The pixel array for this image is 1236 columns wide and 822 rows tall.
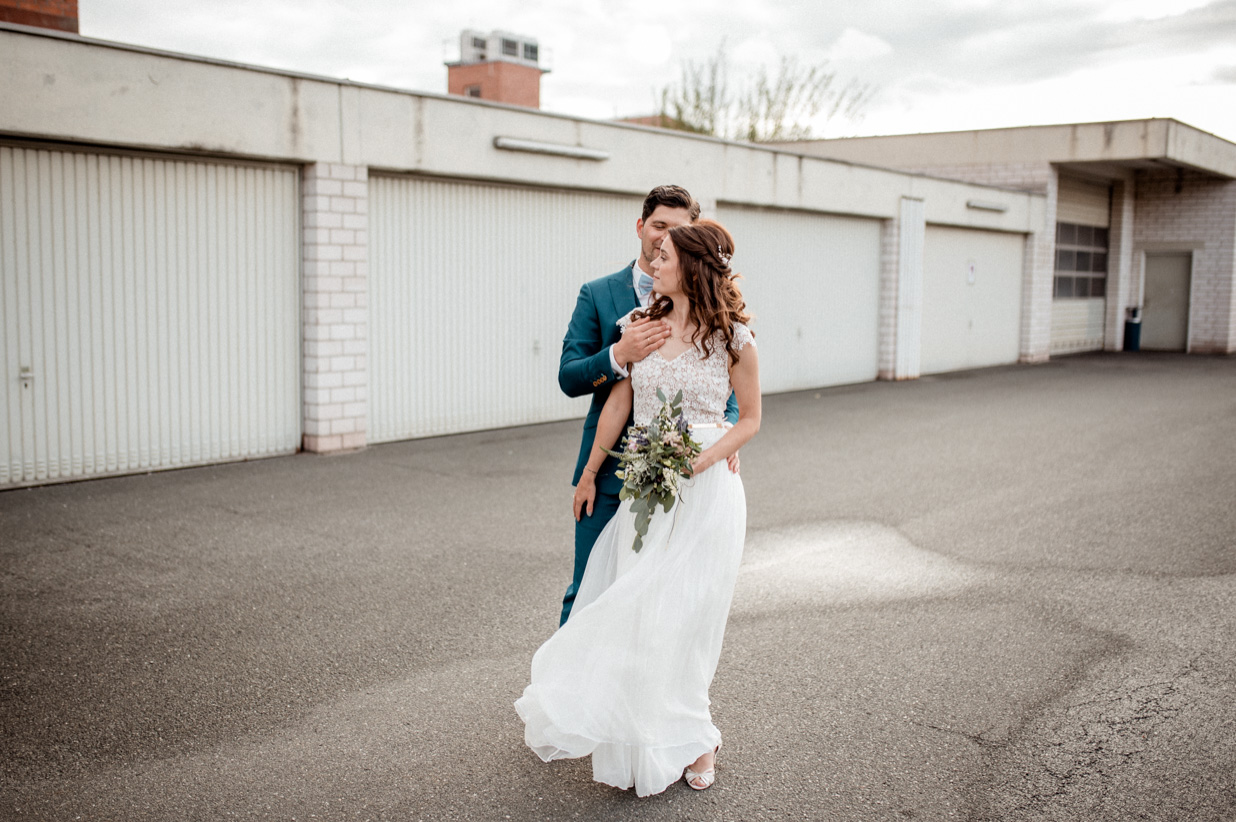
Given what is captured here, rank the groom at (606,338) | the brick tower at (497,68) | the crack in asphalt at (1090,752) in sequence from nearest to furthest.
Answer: the crack in asphalt at (1090,752)
the groom at (606,338)
the brick tower at (497,68)

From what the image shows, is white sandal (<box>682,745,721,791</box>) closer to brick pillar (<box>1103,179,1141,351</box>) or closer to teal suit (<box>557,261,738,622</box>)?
teal suit (<box>557,261,738,622</box>)

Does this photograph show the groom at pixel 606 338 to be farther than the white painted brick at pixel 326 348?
No

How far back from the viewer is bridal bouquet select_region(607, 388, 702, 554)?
358 centimetres

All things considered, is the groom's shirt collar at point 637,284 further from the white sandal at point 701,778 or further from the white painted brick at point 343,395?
the white painted brick at point 343,395

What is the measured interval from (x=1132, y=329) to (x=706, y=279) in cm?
2730

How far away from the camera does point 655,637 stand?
141 inches

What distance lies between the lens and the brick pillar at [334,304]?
10.5 metres

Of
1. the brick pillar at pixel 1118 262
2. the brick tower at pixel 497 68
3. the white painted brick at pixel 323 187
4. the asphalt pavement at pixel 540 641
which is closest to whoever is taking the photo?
the asphalt pavement at pixel 540 641

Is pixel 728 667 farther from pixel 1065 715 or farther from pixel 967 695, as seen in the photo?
pixel 1065 715

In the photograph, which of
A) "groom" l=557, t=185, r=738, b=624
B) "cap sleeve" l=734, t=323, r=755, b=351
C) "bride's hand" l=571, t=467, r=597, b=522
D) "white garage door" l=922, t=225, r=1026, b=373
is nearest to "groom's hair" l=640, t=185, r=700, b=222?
"groom" l=557, t=185, r=738, b=624

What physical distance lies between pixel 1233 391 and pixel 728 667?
50.9ft

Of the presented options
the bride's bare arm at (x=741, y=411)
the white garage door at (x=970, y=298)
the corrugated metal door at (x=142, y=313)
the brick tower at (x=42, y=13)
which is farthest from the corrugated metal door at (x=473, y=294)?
the white garage door at (x=970, y=298)

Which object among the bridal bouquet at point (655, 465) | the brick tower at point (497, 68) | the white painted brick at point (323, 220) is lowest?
the bridal bouquet at point (655, 465)

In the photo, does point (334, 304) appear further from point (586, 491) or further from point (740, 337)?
point (740, 337)
